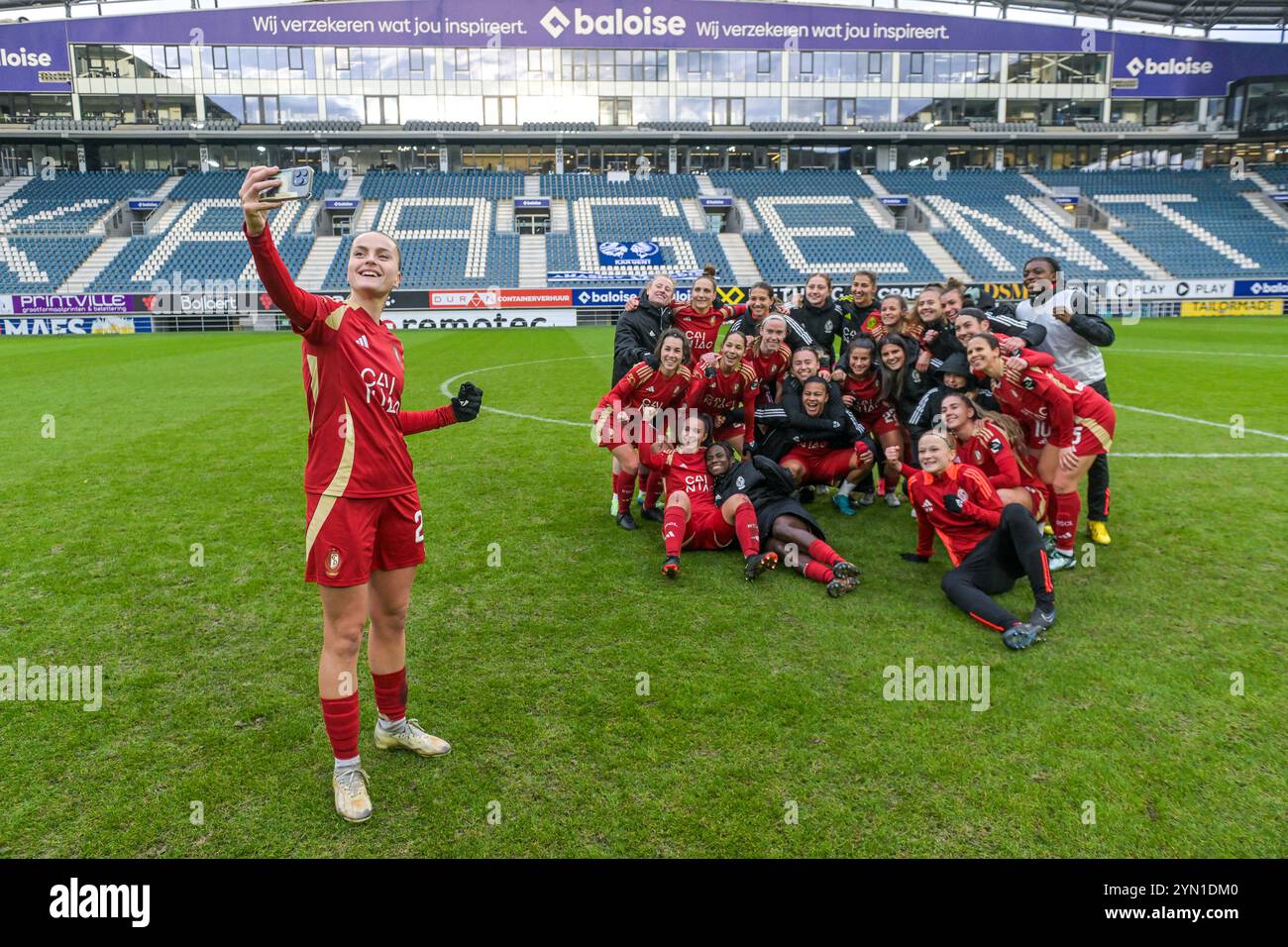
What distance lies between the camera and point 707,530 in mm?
6750

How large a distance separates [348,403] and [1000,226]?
4802cm

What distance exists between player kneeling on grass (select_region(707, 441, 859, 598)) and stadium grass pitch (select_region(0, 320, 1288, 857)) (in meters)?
0.20

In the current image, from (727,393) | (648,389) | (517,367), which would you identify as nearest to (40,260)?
(517,367)

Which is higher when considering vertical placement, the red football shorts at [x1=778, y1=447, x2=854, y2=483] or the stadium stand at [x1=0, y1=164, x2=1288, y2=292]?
the stadium stand at [x1=0, y1=164, x2=1288, y2=292]

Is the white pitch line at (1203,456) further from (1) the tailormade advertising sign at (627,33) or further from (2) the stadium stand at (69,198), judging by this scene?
(2) the stadium stand at (69,198)

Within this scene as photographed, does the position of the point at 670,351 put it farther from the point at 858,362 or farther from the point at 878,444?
the point at 878,444

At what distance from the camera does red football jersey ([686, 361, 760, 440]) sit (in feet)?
24.6

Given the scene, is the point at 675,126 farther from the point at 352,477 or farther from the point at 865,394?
the point at 352,477

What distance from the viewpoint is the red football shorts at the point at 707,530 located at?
6.71m

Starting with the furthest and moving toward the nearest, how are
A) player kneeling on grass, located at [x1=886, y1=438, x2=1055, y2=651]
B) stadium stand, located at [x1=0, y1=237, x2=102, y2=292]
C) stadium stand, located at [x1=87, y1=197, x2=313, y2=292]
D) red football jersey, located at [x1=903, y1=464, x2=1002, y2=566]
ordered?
1. stadium stand, located at [x1=87, y1=197, x2=313, y2=292]
2. stadium stand, located at [x1=0, y1=237, x2=102, y2=292]
3. red football jersey, located at [x1=903, y1=464, x2=1002, y2=566]
4. player kneeling on grass, located at [x1=886, y1=438, x2=1055, y2=651]

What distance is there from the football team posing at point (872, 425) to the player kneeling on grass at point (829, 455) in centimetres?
2

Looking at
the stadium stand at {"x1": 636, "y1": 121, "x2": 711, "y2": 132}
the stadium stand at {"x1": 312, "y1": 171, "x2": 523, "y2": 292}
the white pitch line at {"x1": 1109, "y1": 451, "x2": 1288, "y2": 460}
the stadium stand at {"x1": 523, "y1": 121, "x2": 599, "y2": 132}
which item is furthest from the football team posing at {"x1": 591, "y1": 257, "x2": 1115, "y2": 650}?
the stadium stand at {"x1": 523, "y1": 121, "x2": 599, "y2": 132}

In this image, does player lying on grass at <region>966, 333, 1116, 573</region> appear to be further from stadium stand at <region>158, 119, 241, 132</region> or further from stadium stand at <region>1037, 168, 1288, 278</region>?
stadium stand at <region>158, 119, 241, 132</region>

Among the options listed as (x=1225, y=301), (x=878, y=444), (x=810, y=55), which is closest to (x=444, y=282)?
(x=810, y=55)
